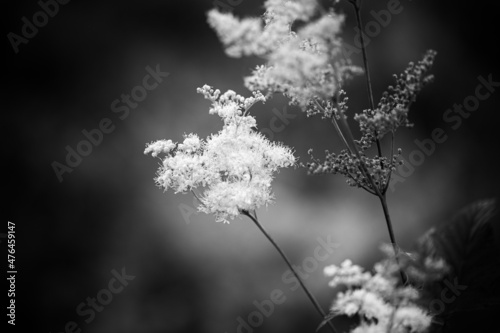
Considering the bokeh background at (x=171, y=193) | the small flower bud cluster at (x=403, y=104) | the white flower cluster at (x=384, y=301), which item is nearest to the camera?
the white flower cluster at (x=384, y=301)

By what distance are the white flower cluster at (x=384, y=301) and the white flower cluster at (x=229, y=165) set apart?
0.35 metres

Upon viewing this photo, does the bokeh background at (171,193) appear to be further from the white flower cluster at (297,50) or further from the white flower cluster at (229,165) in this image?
the white flower cluster at (297,50)

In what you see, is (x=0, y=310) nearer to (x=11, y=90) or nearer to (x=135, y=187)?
(x=135, y=187)

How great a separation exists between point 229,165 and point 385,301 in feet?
1.57

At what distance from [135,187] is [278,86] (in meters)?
1.98

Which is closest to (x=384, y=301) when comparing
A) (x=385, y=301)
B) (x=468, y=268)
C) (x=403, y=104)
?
(x=385, y=301)

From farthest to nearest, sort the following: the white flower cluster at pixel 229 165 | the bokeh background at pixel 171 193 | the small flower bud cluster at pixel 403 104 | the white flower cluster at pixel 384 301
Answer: the bokeh background at pixel 171 193 → the white flower cluster at pixel 229 165 → the small flower bud cluster at pixel 403 104 → the white flower cluster at pixel 384 301

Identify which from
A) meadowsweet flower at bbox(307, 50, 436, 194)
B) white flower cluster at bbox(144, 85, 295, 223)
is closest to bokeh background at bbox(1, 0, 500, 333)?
white flower cluster at bbox(144, 85, 295, 223)

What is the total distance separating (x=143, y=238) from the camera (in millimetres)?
2672

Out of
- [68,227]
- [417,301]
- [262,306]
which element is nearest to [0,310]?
[68,227]

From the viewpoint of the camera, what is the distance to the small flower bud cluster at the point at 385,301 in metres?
0.71

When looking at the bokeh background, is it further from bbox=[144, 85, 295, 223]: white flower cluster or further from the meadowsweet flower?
the meadowsweet flower

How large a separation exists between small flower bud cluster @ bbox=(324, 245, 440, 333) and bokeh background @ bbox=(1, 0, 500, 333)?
A: 2.00 m


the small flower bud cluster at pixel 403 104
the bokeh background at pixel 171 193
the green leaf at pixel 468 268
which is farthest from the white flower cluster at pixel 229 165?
the bokeh background at pixel 171 193
